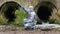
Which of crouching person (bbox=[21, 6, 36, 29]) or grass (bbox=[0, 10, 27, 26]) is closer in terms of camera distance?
crouching person (bbox=[21, 6, 36, 29])

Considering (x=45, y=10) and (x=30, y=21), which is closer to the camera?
(x=30, y=21)

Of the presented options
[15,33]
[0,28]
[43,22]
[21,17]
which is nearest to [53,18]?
[43,22]

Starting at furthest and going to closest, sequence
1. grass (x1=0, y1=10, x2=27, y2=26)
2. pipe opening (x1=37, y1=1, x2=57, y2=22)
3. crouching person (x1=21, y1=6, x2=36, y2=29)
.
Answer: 1. pipe opening (x1=37, y1=1, x2=57, y2=22)
2. grass (x1=0, y1=10, x2=27, y2=26)
3. crouching person (x1=21, y1=6, x2=36, y2=29)

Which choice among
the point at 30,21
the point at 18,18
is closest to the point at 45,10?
the point at 18,18

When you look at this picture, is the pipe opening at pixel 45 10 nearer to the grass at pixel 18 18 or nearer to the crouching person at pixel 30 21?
the grass at pixel 18 18

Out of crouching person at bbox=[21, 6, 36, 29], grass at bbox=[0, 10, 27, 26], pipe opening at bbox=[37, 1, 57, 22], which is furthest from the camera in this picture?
pipe opening at bbox=[37, 1, 57, 22]

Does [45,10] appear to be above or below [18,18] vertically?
above

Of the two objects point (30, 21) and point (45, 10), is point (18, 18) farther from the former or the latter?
point (45, 10)

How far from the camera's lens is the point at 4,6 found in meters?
21.5

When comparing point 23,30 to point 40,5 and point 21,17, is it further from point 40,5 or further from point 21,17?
point 40,5

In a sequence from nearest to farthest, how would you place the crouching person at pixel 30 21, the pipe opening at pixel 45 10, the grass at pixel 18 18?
the crouching person at pixel 30 21
the grass at pixel 18 18
the pipe opening at pixel 45 10

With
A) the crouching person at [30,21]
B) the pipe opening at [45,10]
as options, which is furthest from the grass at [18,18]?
the pipe opening at [45,10]

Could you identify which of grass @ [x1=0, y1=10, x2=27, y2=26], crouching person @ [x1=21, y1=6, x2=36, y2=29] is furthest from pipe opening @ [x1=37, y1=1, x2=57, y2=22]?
crouching person @ [x1=21, y1=6, x2=36, y2=29]

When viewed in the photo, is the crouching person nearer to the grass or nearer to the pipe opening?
the grass
